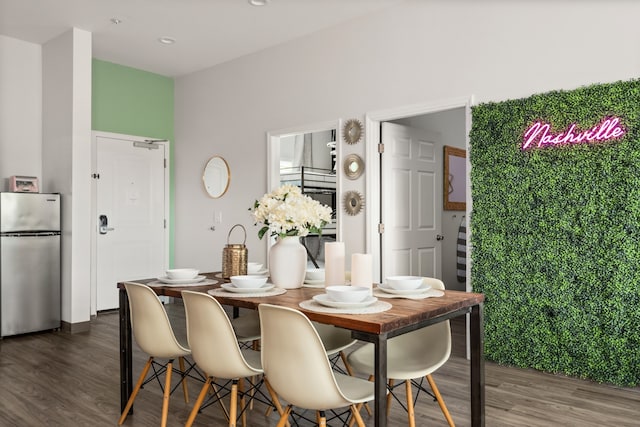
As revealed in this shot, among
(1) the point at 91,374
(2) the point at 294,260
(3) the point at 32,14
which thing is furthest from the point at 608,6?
(3) the point at 32,14

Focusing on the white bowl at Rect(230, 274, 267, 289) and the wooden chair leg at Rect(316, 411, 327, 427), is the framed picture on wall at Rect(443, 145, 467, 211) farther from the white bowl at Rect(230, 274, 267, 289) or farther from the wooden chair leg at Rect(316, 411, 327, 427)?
the wooden chair leg at Rect(316, 411, 327, 427)

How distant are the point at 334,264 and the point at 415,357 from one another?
2.02 feet

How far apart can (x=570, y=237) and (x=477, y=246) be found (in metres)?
0.66

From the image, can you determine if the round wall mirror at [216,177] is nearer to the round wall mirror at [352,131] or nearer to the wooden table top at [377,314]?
the round wall mirror at [352,131]

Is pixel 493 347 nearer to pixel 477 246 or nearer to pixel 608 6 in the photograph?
pixel 477 246

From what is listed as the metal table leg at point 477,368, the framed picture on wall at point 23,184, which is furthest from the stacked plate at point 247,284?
the framed picture on wall at point 23,184

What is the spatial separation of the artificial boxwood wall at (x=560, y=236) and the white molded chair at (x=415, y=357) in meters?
1.23

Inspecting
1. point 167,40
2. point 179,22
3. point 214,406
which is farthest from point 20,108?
point 214,406

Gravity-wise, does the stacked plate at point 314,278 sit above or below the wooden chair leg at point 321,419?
above

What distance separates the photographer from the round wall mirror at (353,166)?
15.0 ft

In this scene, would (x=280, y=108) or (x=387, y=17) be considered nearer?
(x=387, y=17)

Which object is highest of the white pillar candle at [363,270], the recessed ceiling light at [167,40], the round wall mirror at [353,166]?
the recessed ceiling light at [167,40]

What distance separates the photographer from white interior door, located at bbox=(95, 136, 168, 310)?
5.78m

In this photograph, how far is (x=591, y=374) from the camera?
10.6ft
